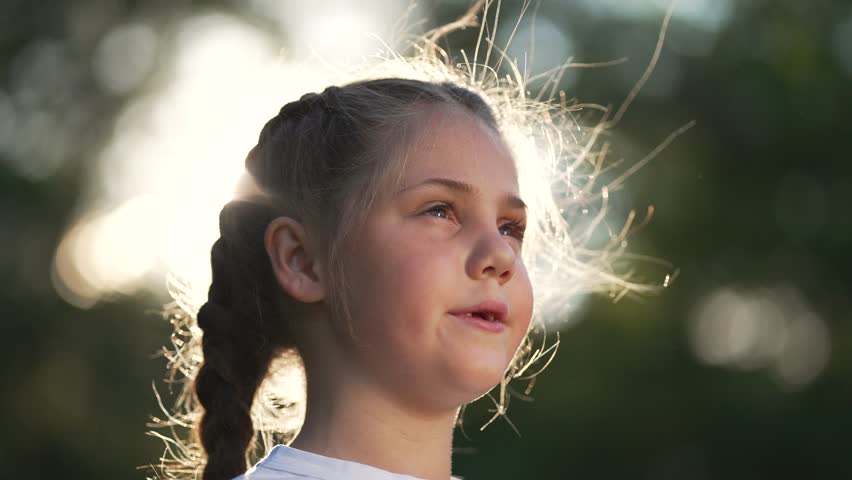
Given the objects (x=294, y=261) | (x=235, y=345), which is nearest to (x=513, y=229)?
(x=294, y=261)

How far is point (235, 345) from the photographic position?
8.16 feet

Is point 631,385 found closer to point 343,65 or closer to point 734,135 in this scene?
point 734,135

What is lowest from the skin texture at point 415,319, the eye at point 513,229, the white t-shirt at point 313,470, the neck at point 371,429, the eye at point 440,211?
the white t-shirt at point 313,470

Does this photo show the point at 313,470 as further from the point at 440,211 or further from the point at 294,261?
the point at 440,211

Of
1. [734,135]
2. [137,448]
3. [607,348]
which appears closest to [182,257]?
[137,448]

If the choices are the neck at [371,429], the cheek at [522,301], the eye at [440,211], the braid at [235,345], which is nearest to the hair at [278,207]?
the braid at [235,345]

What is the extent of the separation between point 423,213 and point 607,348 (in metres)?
10.2

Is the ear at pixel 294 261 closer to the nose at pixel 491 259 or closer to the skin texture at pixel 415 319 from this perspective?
the skin texture at pixel 415 319

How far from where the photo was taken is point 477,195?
7.60ft

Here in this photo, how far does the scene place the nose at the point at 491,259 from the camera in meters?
2.21

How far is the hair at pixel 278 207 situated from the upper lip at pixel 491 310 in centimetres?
31

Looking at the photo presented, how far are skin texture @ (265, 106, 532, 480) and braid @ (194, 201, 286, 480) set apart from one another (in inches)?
5.7

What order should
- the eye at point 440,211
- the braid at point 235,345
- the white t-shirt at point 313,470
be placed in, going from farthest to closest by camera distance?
the braid at point 235,345
the eye at point 440,211
the white t-shirt at point 313,470

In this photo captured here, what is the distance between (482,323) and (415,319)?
14 cm
